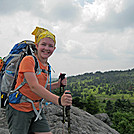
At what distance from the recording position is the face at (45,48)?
10.1 ft

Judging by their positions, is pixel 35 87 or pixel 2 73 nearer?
pixel 35 87

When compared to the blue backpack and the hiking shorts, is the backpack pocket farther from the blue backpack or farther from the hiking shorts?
the hiking shorts

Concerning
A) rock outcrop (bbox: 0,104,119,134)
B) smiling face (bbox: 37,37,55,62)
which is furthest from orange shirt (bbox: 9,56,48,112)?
rock outcrop (bbox: 0,104,119,134)

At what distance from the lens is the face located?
3091 millimetres

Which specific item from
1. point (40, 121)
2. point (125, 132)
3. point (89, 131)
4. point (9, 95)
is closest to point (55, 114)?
point (89, 131)

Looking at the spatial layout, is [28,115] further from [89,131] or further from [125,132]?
[125,132]

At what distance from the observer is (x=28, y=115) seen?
10.0 feet

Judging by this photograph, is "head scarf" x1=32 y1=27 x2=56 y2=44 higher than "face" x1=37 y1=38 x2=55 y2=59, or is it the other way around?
"head scarf" x1=32 y1=27 x2=56 y2=44

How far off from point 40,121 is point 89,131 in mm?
4605

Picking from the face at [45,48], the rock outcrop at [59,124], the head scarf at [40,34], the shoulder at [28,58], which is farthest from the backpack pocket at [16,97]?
the rock outcrop at [59,124]

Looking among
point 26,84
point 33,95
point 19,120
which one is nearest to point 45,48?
point 26,84

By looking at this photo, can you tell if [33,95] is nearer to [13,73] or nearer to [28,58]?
[13,73]

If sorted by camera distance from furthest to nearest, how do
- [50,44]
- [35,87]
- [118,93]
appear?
[118,93], [50,44], [35,87]

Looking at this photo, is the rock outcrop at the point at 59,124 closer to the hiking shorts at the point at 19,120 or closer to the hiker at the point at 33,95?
the hiker at the point at 33,95
